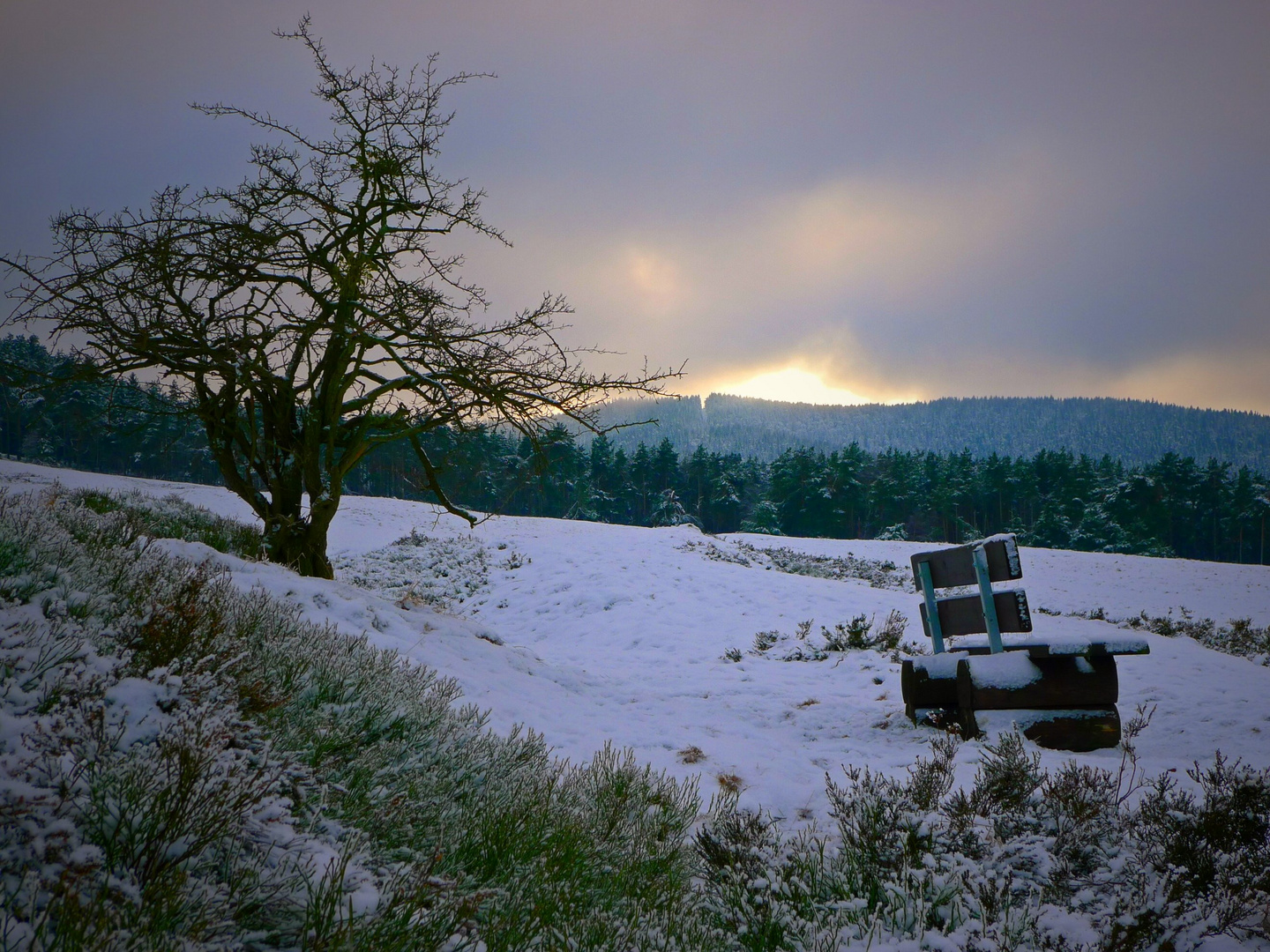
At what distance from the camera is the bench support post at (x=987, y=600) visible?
223 inches

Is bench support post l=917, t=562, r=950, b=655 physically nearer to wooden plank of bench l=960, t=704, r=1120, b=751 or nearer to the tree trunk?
wooden plank of bench l=960, t=704, r=1120, b=751

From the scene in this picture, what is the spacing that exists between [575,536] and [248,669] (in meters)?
20.7

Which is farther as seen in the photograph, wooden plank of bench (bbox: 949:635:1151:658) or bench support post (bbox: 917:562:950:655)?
bench support post (bbox: 917:562:950:655)

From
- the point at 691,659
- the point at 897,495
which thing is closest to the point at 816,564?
the point at 691,659

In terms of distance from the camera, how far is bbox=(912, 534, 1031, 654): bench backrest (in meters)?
5.55

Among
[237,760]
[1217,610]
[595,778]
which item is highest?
[237,760]

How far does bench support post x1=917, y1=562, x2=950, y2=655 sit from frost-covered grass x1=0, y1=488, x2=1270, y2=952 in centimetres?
271

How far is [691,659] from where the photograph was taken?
31.9ft

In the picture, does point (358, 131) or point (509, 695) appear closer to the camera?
point (509, 695)

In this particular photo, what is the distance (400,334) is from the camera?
7.12m

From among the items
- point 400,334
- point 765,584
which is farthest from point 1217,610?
point 400,334

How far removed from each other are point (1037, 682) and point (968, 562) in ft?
3.73

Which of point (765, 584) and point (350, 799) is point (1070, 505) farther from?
point (350, 799)

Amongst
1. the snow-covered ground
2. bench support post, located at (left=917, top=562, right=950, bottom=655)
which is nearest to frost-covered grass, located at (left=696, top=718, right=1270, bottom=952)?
the snow-covered ground
